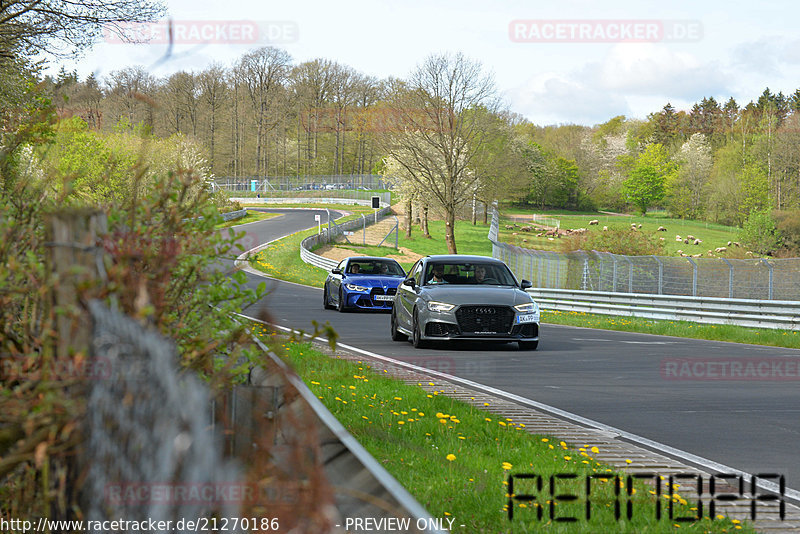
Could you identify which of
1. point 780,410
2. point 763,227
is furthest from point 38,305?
point 763,227

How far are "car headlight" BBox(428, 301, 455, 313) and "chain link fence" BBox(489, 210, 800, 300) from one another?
12.9 m

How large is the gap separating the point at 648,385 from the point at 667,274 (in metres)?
17.4

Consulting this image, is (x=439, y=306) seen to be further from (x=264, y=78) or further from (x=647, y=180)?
(x=647, y=180)

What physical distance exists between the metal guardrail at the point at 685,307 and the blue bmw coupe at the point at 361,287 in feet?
21.8

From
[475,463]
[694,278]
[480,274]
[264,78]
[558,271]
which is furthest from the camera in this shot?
[264,78]

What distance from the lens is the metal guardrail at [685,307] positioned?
23219 millimetres

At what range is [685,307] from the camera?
2605cm

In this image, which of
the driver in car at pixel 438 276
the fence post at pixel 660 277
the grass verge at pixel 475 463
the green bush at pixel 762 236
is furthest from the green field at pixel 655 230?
the grass verge at pixel 475 463

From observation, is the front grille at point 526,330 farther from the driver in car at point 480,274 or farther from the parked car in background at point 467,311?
the driver in car at point 480,274

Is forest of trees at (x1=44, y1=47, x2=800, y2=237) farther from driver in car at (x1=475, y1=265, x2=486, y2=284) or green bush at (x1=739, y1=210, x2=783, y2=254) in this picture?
driver in car at (x1=475, y1=265, x2=486, y2=284)

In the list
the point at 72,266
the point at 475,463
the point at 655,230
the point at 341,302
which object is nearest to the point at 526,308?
the point at 475,463

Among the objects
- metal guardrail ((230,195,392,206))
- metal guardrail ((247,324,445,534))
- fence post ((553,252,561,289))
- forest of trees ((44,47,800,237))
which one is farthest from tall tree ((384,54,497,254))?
metal guardrail ((247,324,445,534))

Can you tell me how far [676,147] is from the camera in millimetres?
143875

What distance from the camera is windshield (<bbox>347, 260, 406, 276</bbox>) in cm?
2625
